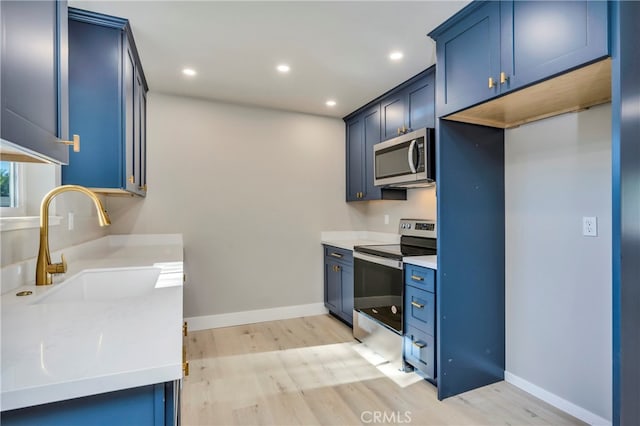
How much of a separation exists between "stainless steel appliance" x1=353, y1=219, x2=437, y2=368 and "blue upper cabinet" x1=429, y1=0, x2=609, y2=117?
1163 mm

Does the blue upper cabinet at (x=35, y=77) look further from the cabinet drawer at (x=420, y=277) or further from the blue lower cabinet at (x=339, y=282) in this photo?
the blue lower cabinet at (x=339, y=282)

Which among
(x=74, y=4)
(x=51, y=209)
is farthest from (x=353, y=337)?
(x=74, y=4)

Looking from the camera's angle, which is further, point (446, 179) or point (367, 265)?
point (367, 265)

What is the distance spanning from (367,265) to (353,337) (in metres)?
0.78

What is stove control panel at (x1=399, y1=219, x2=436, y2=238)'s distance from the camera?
2851 mm

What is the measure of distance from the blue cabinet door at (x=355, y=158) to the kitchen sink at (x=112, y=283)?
243 cm

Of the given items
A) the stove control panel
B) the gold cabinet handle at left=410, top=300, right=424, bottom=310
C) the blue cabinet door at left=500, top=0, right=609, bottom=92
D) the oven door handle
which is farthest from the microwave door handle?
the gold cabinet handle at left=410, top=300, right=424, bottom=310

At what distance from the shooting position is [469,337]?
87.5 inches

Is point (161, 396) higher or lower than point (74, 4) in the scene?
lower

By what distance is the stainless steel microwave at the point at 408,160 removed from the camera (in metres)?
2.47

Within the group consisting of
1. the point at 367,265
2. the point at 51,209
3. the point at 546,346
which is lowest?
the point at 546,346

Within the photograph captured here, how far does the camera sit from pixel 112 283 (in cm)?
180

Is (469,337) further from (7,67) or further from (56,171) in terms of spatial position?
(56,171)

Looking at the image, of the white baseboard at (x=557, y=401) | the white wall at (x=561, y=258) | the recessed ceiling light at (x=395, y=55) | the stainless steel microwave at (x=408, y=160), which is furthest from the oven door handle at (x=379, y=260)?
the recessed ceiling light at (x=395, y=55)
